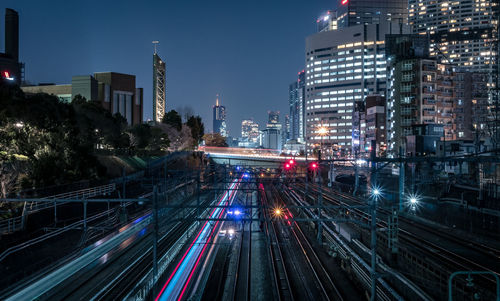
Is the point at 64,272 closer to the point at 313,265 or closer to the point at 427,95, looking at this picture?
the point at 313,265

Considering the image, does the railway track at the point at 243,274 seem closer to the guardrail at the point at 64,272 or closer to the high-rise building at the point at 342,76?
the guardrail at the point at 64,272

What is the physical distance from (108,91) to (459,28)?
376 ft

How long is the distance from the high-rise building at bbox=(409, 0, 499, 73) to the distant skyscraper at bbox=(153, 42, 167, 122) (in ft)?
247

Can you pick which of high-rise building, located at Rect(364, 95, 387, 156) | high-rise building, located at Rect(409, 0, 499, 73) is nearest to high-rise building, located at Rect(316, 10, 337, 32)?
high-rise building, located at Rect(409, 0, 499, 73)

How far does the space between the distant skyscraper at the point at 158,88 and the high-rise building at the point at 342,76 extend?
157 feet

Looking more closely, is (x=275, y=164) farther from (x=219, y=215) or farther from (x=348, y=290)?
(x=348, y=290)

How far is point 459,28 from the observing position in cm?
10300

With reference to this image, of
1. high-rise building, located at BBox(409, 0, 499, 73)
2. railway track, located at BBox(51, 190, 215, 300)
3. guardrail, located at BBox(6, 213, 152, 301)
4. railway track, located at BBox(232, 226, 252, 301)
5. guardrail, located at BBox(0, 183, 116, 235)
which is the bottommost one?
railway track, located at BBox(232, 226, 252, 301)

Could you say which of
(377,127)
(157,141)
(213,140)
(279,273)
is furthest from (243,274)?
(213,140)

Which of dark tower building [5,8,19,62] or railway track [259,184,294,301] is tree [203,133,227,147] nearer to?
dark tower building [5,8,19,62]

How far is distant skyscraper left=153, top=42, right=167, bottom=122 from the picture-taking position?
87.8 meters

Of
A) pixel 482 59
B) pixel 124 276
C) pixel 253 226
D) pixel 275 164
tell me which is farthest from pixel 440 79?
pixel 482 59

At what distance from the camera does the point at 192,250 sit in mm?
15711

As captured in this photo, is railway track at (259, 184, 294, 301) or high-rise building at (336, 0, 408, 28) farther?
high-rise building at (336, 0, 408, 28)
